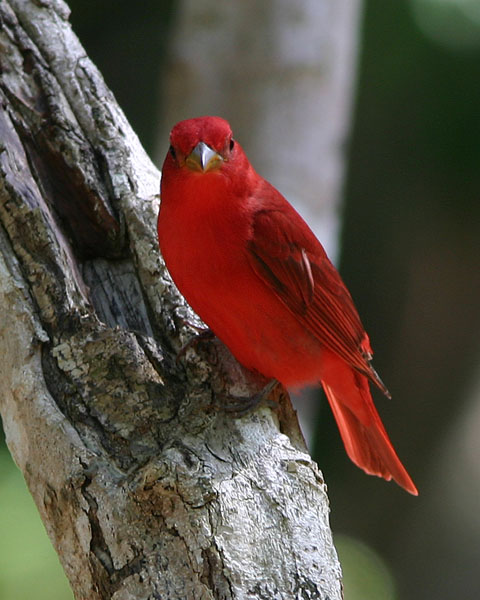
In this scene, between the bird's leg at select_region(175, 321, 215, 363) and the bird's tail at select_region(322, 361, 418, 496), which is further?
the bird's tail at select_region(322, 361, 418, 496)

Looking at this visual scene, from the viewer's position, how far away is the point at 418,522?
237 inches

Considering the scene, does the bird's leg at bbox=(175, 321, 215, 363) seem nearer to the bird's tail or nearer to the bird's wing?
the bird's wing

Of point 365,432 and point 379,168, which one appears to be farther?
point 379,168

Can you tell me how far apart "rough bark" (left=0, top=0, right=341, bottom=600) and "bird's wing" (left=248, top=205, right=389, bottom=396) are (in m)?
0.31

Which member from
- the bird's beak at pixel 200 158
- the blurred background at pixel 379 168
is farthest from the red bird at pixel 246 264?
the blurred background at pixel 379 168

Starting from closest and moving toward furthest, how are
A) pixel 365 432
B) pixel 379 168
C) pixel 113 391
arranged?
pixel 113 391 → pixel 365 432 → pixel 379 168

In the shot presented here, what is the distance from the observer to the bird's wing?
2.82 meters

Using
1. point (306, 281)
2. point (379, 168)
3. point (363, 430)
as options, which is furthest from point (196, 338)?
point (379, 168)

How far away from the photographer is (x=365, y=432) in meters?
3.26

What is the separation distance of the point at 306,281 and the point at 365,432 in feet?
2.22

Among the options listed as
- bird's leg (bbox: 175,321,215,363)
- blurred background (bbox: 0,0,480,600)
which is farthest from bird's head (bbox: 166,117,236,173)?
blurred background (bbox: 0,0,480,600)

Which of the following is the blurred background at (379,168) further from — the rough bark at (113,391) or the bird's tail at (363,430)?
the rough bark at (113,391)

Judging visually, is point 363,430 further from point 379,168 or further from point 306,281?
point 379,168

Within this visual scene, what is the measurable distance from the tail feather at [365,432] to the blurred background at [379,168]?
Answer: 3.98 feet
